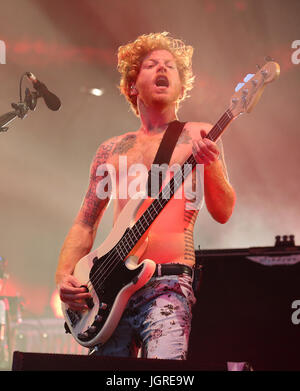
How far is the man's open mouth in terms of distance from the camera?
8.44ft

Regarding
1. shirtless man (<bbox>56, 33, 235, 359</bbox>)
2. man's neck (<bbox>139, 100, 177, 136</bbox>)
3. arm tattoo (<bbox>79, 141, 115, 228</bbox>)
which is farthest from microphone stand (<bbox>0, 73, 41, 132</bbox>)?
man's neck (<bbox>139, 100, 177, 136</bbox>)

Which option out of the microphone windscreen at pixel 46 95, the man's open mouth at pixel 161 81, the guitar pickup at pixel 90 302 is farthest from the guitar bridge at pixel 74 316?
the microphone windscreen at pixel 46 95

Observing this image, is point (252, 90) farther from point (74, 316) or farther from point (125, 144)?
point (74, 316)

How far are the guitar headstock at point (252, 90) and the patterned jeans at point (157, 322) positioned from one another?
2.85 ft

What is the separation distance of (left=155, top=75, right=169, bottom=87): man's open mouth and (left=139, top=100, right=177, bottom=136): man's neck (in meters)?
0.13

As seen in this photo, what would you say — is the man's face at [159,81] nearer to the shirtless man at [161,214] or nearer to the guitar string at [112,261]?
the shirtless man at [161,214]

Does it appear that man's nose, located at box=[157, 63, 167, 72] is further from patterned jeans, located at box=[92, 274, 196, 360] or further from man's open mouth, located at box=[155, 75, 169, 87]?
patterned jeans, located at box=[92, 274, 196, 360]

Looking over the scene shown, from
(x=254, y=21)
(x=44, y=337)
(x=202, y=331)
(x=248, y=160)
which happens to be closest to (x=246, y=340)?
(x=202, y=331)

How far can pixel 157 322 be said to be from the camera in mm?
1977

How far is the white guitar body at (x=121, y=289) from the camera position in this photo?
2033 mm

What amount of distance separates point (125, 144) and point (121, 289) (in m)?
0.94

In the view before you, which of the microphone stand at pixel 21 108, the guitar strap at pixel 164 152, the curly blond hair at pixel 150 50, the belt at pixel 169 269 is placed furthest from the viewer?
the microphone stand at pixel 21 108

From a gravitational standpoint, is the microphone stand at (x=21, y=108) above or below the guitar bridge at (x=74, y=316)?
above

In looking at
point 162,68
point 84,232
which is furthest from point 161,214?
point 162,68
